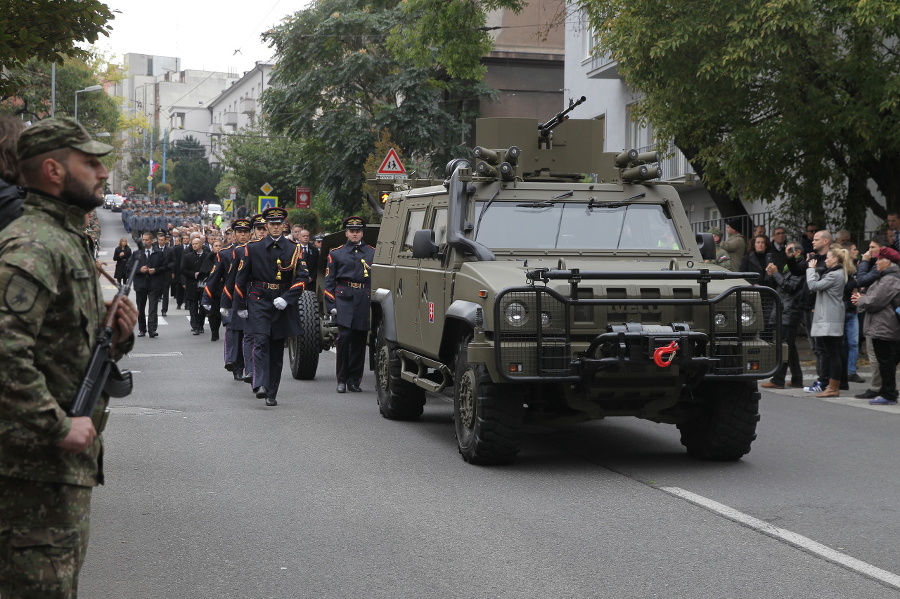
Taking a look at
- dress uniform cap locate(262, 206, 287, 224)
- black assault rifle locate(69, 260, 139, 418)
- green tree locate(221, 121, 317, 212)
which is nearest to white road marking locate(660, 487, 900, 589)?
black assault rifle locate(69, 260, 139, 418)

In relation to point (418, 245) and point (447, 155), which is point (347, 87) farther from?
point (418, 245)

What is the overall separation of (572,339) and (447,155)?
29613 millimetres

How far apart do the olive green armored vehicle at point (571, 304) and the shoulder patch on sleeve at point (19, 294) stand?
16.2 ft

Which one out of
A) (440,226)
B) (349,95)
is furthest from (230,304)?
(349,95)

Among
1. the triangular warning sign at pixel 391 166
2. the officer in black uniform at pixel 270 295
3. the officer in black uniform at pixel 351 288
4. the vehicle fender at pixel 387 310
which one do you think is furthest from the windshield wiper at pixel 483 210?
the triangular warning sign at pixel 391 166

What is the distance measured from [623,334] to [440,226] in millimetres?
2654

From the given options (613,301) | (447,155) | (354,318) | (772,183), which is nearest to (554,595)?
(613,301)

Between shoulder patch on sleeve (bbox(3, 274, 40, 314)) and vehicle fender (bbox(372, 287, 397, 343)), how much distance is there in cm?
791

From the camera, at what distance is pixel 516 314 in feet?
27.7

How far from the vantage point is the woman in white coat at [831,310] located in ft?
44.3

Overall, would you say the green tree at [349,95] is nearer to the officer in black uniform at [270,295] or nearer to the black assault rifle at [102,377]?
the officer in black uniform at [270,295]

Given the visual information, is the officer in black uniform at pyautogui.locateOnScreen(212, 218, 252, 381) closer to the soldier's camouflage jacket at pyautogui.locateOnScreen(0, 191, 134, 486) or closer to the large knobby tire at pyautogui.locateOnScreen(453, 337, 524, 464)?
the large knobby tire at pyautogui.locateOnScreen(453, 337, 524, 464)

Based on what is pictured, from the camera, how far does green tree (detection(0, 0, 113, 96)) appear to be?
37.3 feet

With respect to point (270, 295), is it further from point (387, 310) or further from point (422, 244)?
point (422, 244)
